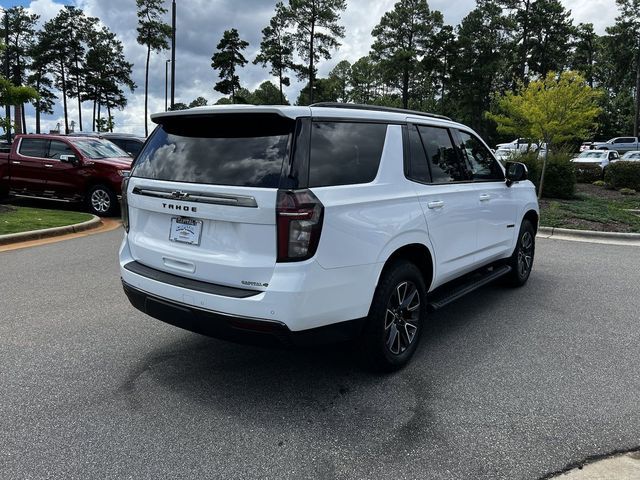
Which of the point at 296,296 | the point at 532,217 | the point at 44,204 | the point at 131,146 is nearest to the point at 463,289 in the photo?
the point at 296,296

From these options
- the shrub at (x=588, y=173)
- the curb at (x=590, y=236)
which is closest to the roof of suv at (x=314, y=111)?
the curb at (x=590, y=236)

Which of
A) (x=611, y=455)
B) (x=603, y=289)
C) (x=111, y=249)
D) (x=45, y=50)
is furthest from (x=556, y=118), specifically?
(x=45, y=50)

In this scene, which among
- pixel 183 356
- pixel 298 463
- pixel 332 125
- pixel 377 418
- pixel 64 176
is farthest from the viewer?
pixel 64 176

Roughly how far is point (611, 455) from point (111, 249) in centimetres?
724

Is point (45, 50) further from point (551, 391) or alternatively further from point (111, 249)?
point (551, 391)

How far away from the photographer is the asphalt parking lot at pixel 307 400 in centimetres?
262

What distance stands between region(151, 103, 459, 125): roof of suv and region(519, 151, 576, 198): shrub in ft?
41.6

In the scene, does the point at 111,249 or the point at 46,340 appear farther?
the point at 111,249

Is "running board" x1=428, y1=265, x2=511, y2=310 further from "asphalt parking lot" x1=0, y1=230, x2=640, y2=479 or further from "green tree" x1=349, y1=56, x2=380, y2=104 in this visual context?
"green tree" x1=349, y1=56, x2=380, y2=104

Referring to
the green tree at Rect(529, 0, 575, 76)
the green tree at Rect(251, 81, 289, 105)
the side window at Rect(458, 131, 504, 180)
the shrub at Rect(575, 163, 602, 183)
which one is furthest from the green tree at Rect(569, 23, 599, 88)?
the side window at Rect(458, 131, 504, 180)

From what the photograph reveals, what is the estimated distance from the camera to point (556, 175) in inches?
594

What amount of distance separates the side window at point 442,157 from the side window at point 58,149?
1008cm

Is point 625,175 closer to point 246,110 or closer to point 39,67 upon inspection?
point 246,110

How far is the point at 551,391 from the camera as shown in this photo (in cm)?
340
